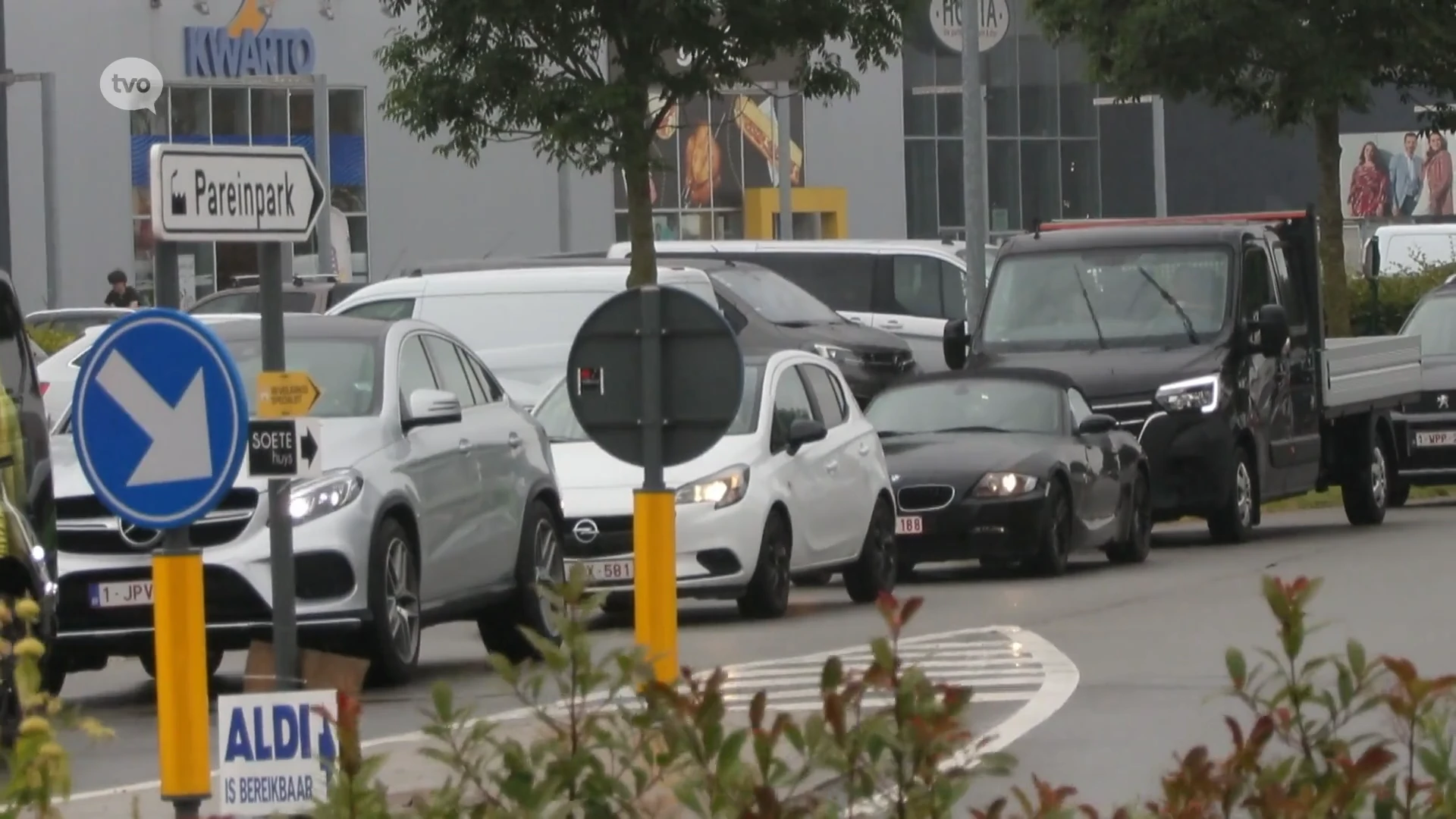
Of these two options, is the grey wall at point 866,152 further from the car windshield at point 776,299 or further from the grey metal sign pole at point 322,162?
the car windshield at point 776,299

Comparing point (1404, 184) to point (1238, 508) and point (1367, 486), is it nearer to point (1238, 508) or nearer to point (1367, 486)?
point (1367, 486)

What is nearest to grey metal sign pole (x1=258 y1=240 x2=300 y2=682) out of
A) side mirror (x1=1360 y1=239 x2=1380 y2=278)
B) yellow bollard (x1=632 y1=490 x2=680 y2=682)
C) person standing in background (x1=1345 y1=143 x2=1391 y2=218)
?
yellow bollard (x1=632 y1=490 x2=680 y2=682)

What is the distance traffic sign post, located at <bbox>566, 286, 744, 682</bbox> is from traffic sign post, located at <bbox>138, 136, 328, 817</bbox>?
141 cm

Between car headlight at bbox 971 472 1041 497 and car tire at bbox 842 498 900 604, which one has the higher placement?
car headlight at bbox 971 472 1041 497

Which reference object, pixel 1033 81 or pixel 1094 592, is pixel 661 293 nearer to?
pixel 1094 592

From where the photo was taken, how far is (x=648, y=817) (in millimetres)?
4074

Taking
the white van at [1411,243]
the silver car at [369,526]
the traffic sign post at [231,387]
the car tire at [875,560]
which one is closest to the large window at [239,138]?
the white van at [1411,243]

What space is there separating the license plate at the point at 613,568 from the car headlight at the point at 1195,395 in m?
6.66

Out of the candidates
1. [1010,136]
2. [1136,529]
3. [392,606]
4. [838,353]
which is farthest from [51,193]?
[392,606]

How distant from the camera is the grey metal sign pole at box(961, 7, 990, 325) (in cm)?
2570

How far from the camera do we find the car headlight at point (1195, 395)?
67.3ft

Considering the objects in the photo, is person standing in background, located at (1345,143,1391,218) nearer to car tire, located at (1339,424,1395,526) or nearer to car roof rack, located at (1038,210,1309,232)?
car roof rack, located at (1038,210,1309,232)

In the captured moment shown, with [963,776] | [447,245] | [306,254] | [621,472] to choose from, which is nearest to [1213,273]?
[621,472]

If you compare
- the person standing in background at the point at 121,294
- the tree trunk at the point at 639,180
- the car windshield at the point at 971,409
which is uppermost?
the tree trunk at the point at 639,180
